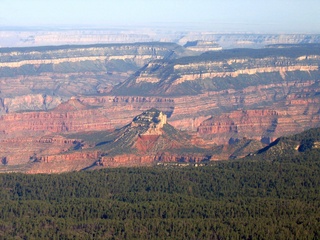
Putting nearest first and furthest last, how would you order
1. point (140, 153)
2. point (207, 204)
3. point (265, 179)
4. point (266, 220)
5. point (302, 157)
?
point (266, 220) → point (207, 204) → point (265, 179) → point (302, 157) → point (140, 153)

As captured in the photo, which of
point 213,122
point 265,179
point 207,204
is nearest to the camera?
point 207,204

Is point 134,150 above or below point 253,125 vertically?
below

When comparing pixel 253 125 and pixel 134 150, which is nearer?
pixel 134 150

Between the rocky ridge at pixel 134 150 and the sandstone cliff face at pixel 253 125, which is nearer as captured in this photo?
the rocky ridge at pixel 134 150

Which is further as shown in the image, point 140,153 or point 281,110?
point 281,110

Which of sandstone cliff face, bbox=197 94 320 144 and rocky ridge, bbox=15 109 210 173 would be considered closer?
rocky ridge, bbox=15 109 210 173

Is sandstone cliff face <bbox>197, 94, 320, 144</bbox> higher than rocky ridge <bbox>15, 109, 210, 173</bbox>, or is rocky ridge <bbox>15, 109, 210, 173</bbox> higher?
Answer: sandstone cliff face <bbox>197, 94, 320, 144</bbox>

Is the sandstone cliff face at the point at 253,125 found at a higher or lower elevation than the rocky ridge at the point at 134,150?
higher

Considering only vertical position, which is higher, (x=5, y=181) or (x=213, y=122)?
(x=213, y=122)

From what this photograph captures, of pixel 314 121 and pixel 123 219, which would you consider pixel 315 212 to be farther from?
pixel 314 121

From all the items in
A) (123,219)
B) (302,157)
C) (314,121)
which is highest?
(314,121)

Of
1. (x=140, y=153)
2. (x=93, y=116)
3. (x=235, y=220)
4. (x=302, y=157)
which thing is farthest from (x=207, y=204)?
(x=93, y=116)
